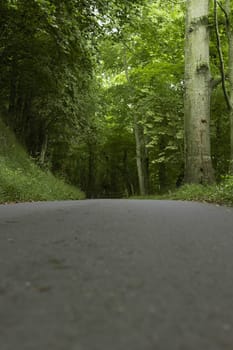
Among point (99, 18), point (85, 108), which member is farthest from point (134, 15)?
point (85, 108)

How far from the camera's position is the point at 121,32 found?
11820 millimetres

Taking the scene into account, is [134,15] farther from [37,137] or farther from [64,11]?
[37,137]

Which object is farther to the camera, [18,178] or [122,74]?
[122,74]

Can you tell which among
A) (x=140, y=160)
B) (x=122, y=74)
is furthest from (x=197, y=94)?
(x=122, y=74)

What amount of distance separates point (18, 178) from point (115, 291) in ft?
27.9

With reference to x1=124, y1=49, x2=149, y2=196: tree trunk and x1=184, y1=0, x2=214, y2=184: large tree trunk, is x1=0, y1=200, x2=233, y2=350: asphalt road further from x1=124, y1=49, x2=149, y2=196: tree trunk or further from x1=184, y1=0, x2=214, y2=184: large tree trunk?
x1=124, y1=49, x2=149, y2=196: tree trunk

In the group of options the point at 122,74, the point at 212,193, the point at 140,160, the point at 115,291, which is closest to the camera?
the point at 115,291

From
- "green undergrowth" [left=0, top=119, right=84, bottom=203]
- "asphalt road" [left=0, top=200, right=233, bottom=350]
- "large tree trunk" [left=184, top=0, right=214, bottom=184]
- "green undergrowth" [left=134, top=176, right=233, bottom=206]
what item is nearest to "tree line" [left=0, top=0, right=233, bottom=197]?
"large tree trunk" [left=184, top=0, right=214, bottom=184]

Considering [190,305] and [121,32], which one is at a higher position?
[121,32]

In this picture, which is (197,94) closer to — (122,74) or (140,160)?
(140,160)

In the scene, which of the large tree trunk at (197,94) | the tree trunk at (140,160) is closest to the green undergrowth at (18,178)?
the large tree trunk at (197,94)

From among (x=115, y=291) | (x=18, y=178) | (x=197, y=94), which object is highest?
(x=197, y=94)

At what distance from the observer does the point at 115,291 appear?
1.52 meters

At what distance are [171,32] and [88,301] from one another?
1824cm
